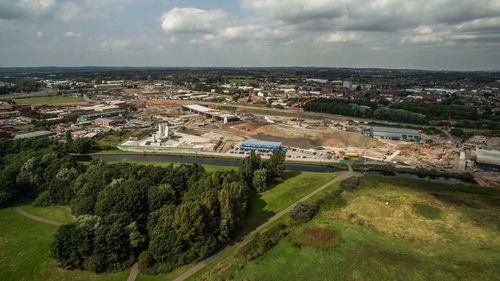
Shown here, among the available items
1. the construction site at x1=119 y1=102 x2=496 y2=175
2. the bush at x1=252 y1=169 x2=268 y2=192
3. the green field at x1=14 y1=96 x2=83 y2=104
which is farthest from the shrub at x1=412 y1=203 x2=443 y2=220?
the green field at x1=14 y1=96 x2=83 y2=104

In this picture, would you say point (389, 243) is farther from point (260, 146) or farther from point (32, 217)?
point (32, 217)

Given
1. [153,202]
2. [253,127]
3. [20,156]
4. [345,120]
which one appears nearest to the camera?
[153,202]

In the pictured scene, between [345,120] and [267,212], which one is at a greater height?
[345,120]

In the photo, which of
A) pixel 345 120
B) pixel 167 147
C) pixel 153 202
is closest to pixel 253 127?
pixel 167 147

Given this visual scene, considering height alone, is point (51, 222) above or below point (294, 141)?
below

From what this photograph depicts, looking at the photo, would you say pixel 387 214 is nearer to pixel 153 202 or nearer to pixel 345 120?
pixel 153 202

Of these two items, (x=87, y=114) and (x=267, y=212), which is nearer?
(x=267, y=212)

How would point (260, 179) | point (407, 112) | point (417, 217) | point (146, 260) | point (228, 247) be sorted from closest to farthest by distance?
point (146, 260) < point (228, 247) < point (417, 217) < point (260, 179) < point (407, 112)

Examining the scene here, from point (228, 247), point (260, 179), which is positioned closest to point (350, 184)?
point (260, 179)
